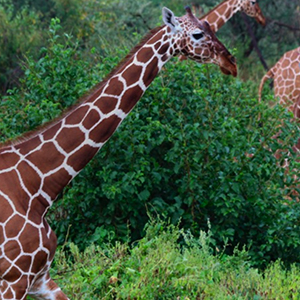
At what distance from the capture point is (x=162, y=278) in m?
5.41

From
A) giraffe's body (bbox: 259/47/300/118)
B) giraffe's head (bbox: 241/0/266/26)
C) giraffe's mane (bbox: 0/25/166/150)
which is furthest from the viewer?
giraffe's head (bbox: 241/0/266/26)

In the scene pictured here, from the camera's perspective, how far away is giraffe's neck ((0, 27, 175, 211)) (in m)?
4.46

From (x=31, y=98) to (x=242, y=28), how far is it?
11.2 m

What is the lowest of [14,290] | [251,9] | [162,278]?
[251,9]

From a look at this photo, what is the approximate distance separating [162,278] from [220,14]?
21.6 ft

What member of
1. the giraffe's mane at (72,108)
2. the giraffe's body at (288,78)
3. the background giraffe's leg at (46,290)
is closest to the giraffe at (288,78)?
the giraffe's body at (288,78)

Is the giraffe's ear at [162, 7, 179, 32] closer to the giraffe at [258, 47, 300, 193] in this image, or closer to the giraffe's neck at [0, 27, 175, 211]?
the giraffe's neck at [0, 27, 175, 211]

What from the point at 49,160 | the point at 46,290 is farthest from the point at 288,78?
the point at 46,290

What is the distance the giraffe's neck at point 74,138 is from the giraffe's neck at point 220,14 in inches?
246

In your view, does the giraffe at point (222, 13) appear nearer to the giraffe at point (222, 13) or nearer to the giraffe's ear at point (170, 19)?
the giraffe at point (222, 13)

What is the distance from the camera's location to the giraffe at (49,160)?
4.22 m

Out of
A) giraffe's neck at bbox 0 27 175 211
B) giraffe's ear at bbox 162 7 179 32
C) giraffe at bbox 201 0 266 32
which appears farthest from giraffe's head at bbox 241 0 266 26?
giraffe's neck at bbox 0 27 175 211

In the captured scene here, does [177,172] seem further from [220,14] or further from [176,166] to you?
[220,14]

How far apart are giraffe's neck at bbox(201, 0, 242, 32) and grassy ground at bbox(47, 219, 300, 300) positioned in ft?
19.2
